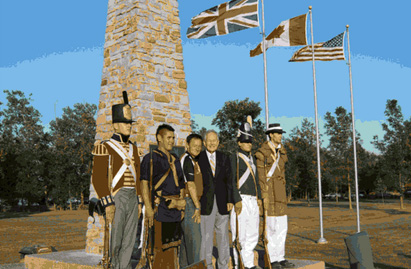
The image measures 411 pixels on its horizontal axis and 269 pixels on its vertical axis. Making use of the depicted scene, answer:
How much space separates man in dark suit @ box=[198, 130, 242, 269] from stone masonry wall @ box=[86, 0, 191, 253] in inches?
97.2

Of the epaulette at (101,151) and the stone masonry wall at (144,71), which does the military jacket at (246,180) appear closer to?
the epaulette at (101,151)

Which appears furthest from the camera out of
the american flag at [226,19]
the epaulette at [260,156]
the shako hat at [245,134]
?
the american flag at [226,19]

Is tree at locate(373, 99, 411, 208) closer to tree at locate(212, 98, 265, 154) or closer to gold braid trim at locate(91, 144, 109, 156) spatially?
tree at locate(212, 98, 265, 154)

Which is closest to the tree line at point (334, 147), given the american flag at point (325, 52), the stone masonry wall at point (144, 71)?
the american flag at point (325, 52)

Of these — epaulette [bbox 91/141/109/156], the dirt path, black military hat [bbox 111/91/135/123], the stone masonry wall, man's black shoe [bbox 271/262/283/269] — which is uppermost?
the stone masonry wall

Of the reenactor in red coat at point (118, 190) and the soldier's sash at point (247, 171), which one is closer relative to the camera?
the reenactor in red coat at point (118, 190)

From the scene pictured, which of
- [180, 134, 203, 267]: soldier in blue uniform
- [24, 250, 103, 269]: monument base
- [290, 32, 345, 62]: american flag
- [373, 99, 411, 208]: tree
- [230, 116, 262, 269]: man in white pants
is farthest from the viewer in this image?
[373, 99, 411, 208]: tree

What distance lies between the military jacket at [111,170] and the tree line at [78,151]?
32270 millimetres

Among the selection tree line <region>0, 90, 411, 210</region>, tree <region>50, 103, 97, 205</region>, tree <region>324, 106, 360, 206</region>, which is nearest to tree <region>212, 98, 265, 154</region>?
tree line <region>0, 90, 411, 210</region>

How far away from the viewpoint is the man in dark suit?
6145mm

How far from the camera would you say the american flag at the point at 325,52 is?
1661 centimetres

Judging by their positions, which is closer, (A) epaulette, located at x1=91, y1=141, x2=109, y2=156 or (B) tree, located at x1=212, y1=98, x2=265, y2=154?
(A) epaulette, located at x1=91, y1=141, x2=109, y2=156

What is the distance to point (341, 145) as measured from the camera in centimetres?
3981

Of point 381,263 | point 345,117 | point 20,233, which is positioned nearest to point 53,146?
point 20,233
